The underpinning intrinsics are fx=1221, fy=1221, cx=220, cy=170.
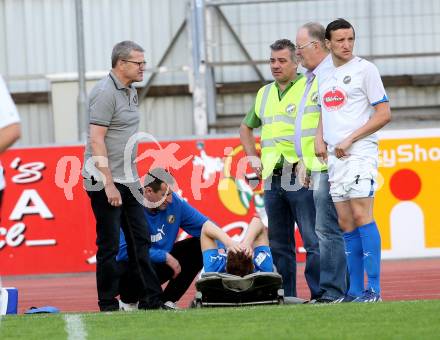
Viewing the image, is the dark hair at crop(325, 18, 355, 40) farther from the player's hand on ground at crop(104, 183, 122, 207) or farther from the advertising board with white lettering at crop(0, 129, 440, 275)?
the advertising board with white lettering at crop(0, 129, 440, 275)

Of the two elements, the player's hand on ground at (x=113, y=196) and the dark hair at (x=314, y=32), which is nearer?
the player's hand on ground at (x=113, y=196)

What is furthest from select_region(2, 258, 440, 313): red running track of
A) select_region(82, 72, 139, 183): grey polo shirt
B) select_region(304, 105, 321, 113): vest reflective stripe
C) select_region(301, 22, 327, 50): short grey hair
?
select_region(301, 22, 327, 50): short grey hair

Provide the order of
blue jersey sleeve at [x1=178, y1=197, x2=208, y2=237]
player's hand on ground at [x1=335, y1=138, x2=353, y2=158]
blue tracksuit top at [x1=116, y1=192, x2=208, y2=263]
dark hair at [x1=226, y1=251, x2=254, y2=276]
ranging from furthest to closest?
blue jersey sleeve at [x1=178, y1=197, x2=208, y2=237] → blue tracksuit top at [x1=116, y1=192, x2=208, y2=263] → dark hair at [x1=226, y1=251, x2=254, y2=276] → player's hand on ground at [x1=335, y1=138, x2=353, y2=158]

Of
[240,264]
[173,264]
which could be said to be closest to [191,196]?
[173,264]

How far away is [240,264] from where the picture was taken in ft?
31.7

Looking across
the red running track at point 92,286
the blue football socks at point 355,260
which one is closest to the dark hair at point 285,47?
the blue football socks at point 355,260

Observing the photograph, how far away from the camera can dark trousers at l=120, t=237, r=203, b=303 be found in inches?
402

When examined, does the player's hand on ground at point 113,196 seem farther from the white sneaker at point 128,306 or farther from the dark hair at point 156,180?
the white sneaker at point 128,306

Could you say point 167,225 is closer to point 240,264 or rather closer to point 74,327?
point 240,264

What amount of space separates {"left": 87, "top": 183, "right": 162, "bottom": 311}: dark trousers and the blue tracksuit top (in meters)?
0.55

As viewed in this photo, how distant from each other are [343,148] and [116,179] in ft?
6.19

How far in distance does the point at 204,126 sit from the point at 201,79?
675 millimetres

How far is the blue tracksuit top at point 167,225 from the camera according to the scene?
33.8 ft

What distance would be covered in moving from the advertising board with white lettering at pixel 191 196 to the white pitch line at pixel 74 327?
20.8ft
